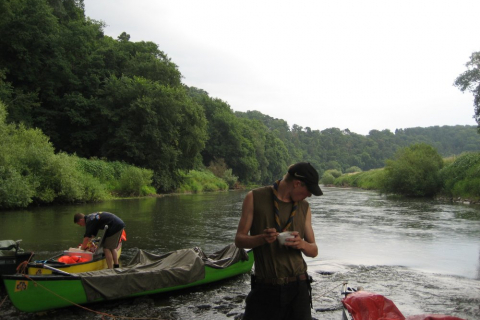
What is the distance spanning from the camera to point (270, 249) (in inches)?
140

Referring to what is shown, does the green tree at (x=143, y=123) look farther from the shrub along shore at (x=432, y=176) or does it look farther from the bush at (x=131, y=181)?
the shrub along shore at (x=432, y=176)

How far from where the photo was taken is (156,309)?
7848 mm

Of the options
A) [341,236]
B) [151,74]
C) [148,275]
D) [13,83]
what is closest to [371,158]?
[151,74]

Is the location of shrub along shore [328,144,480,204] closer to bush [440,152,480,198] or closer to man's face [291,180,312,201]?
bush [440,152,480,198]

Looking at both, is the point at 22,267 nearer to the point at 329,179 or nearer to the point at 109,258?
the point at 109,258

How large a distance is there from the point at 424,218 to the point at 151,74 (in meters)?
36.3

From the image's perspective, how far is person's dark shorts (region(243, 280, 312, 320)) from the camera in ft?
11.5

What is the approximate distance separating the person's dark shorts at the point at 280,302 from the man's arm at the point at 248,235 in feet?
1.46

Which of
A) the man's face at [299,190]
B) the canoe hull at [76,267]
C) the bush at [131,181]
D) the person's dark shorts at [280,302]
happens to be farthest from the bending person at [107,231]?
the bush at [131,181]

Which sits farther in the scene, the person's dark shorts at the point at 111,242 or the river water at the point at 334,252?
the person's dark shorts at the point at 111,242

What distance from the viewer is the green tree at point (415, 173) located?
3825 centimetres

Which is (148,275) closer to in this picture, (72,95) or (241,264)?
(241,264)

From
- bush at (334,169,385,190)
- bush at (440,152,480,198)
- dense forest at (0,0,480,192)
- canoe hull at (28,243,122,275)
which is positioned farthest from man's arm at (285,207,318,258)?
bush at (334,169,385,190)

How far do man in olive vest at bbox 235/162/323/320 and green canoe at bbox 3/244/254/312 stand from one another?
4.91 m
